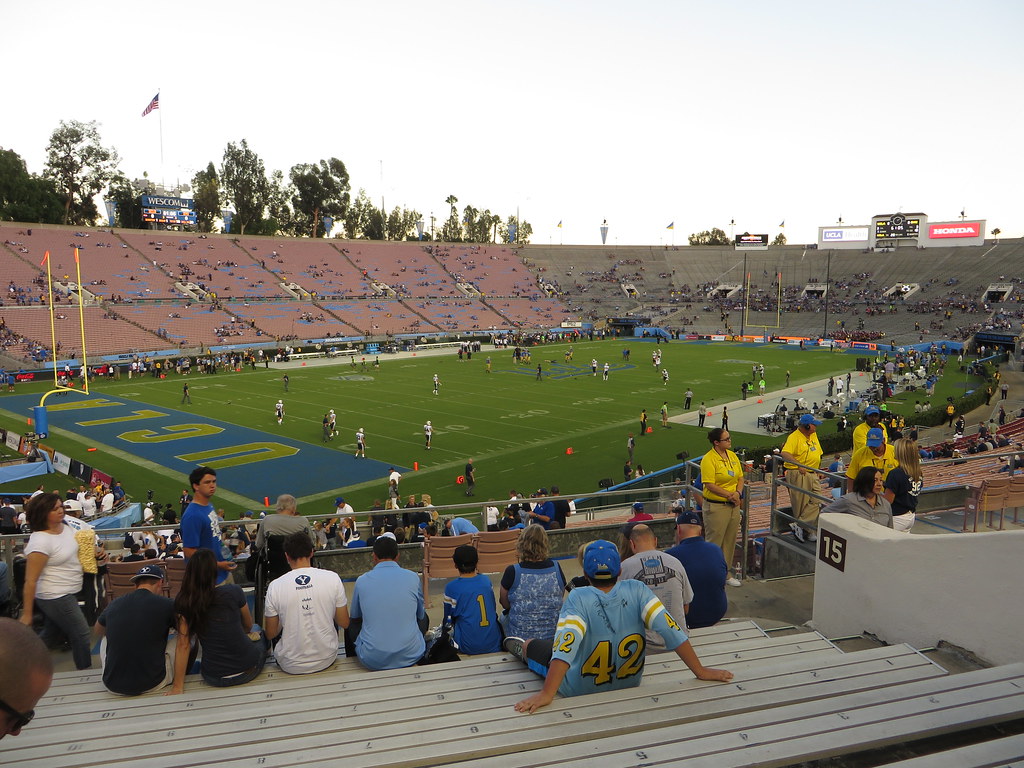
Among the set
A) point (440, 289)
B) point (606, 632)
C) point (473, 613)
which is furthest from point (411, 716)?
point (440, 289)

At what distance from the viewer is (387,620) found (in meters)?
Result: 5.15

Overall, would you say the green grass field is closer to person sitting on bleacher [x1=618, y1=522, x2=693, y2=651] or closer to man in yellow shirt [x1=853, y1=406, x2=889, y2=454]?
man in yellow shirt [x1=853, y1=406, x2=889, y2=454]

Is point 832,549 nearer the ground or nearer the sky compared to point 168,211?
nearer the ground

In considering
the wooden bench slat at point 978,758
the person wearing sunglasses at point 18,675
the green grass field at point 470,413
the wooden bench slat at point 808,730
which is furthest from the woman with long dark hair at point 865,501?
the green grass field at point 470,413

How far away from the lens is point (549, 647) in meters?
4.48

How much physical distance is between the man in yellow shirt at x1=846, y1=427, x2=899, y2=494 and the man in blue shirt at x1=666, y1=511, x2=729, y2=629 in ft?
11.8

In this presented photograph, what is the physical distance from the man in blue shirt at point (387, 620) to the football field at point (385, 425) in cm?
1494

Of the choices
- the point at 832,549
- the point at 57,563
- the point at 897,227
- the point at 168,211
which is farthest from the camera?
the point at 897,227

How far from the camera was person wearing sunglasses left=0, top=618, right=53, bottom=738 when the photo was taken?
2.10 m

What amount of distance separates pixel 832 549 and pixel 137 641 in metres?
5.43

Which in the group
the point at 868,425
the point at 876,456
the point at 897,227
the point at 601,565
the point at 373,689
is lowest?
the point at 373,689

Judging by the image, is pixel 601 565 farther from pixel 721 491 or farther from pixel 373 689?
pixel 721 491

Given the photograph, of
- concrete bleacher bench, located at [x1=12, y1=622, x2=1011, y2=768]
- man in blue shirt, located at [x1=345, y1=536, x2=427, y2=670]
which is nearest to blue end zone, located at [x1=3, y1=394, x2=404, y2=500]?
man in blue shirt, located at [x1=345, y1=536, x2=427, y2=670]

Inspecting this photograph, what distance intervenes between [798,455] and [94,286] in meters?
61.0
